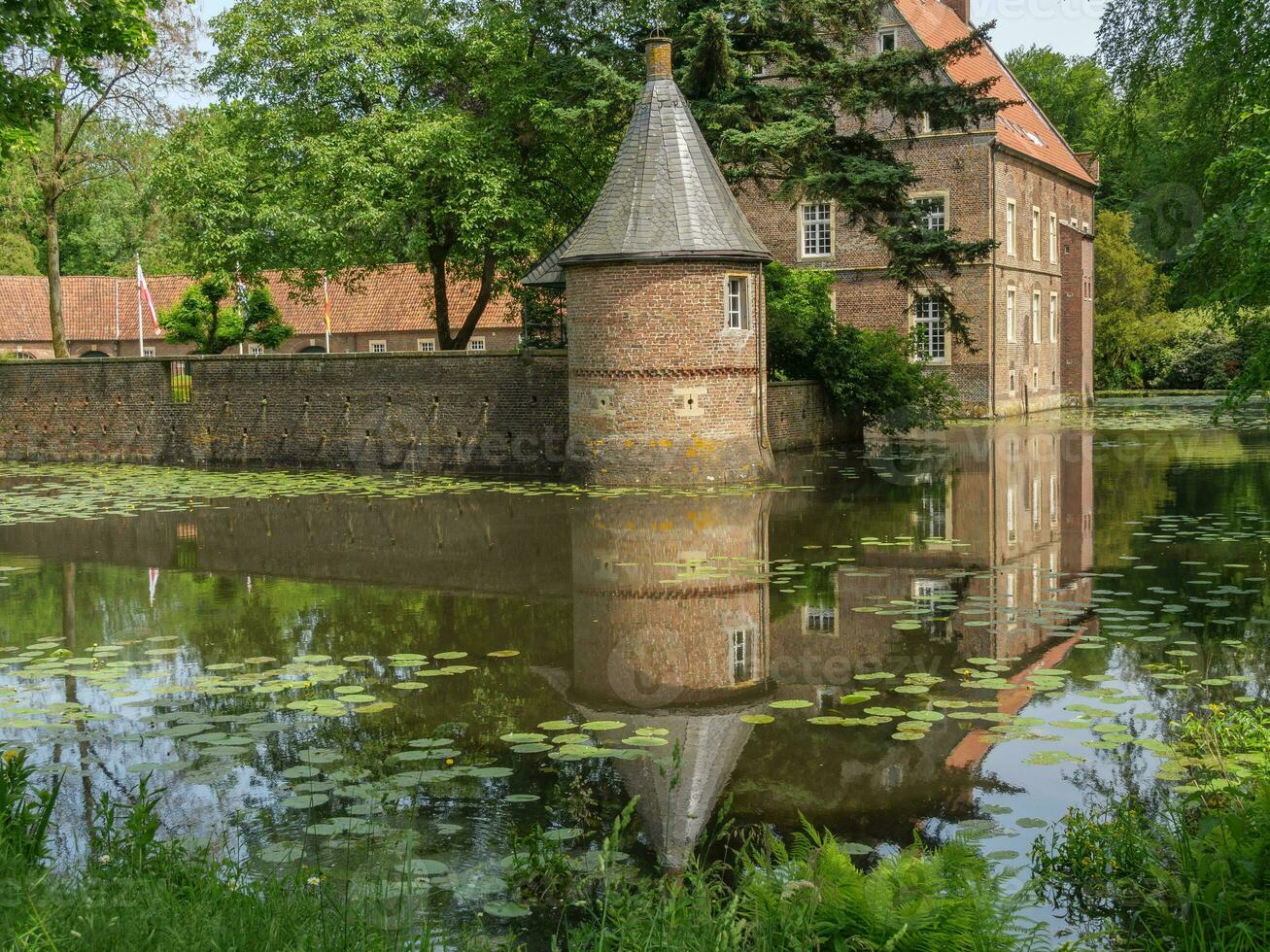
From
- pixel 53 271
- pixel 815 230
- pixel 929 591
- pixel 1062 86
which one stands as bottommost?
pixel 929 591

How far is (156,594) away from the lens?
11.3m

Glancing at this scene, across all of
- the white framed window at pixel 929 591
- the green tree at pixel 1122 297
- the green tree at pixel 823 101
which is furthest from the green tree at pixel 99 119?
the green tree at pixel 1122 297

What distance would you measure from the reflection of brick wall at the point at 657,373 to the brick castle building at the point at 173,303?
101 feet

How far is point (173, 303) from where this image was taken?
52719 millimetres

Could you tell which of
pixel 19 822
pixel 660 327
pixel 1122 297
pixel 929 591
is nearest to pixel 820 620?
pixel 929 591

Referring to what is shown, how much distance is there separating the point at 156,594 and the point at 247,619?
165 cm

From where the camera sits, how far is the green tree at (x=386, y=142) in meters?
28.2

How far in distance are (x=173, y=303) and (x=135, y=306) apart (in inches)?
167

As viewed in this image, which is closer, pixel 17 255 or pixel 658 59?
pixel 658 59

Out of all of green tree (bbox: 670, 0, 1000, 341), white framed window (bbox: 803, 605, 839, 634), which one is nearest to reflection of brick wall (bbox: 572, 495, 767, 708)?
white framed window (bbox: 803, 605, 839, 634)

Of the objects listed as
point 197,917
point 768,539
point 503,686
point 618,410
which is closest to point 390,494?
point 618,410

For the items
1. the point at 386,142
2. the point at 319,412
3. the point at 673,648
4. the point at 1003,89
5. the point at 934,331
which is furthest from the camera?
the point at 1003,89

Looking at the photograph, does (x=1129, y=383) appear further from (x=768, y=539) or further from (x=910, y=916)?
(x=910, y=916)

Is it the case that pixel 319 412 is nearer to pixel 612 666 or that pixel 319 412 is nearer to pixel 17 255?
pixel 612 666
